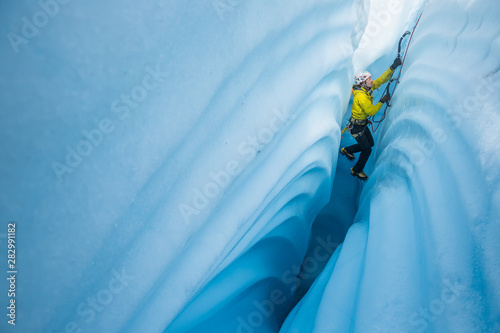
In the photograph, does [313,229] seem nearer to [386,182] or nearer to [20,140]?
[386,182]

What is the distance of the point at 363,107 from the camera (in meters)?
2.26

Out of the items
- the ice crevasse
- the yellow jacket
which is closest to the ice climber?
the yellow jacket

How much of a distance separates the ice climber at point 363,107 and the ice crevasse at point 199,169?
84cm

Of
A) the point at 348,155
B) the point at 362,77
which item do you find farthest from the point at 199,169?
the point at 348,155

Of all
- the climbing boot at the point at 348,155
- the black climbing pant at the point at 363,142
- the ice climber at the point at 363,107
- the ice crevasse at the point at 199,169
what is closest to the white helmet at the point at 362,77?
the ice climber at the point at 363,107

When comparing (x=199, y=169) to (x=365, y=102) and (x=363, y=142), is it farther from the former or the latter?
(x=363, y=142)

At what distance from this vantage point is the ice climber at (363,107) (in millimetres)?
2254

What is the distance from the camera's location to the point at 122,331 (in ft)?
2.64

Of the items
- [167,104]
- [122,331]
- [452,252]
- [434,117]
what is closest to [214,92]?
[167,104]

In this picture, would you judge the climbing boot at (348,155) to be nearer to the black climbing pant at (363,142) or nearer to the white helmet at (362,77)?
→ the black climbing pant at (363,142)

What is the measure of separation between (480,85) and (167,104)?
1.22 metres

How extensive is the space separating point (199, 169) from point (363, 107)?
6.32 feet

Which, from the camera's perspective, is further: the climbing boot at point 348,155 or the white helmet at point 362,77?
the climbing boot at point 348,155

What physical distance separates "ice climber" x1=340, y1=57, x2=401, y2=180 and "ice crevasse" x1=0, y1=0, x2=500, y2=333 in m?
0.84
